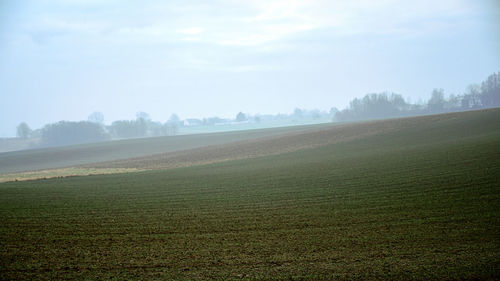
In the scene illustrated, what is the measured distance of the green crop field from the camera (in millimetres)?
7094

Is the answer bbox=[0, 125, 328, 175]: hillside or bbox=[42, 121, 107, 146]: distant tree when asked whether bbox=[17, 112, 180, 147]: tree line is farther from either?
bbox=[0, 125, 328, 175]: hillside

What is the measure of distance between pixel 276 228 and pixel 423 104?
361 feet

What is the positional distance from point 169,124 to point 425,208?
384ft

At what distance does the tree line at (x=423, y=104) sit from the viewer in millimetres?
91000

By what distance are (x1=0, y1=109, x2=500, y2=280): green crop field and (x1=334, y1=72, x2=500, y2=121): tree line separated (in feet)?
286

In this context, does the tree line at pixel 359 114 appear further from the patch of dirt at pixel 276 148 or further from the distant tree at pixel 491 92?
the patch of dirt at pixel 276 148

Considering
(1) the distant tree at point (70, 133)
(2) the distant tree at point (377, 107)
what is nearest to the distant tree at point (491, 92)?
(2) the distant tree at point (377, 107)

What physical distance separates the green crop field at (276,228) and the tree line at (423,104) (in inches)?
3427

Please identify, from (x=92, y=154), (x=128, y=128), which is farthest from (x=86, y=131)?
(x=92, y=154)

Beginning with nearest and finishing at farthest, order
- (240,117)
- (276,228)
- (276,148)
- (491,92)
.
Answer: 1. (276,228)
2. (276,148)
3. (491,92)
4. (240,117)

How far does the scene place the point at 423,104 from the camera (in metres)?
107

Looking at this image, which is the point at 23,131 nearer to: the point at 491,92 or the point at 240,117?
the point at 240,117

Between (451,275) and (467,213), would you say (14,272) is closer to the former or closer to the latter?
(451,275)

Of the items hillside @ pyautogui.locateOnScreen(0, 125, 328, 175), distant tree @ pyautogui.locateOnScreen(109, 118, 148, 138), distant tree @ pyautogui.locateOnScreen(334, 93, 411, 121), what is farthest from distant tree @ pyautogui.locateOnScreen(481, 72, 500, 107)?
distant tree @ pyautogui.locateOnScreen(109, 118, 148, 138)
